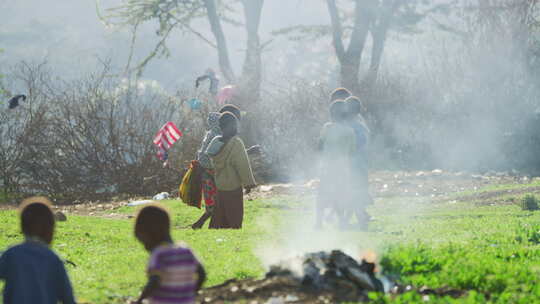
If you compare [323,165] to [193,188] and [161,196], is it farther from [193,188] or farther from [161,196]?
[161,196]

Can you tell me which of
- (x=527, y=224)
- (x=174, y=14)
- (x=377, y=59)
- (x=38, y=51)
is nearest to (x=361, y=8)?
(x=377, y=59)

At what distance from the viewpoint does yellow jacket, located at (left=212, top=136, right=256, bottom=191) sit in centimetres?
1032

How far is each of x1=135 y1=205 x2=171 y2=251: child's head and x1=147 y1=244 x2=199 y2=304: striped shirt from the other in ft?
0.20

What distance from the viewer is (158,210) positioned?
3.91 m

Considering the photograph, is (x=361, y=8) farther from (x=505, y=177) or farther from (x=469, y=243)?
(x=469, y=243)

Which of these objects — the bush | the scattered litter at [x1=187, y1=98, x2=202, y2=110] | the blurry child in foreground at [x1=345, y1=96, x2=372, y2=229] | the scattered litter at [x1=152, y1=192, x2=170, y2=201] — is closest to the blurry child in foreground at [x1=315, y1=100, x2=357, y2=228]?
the blurry child in foreground at [x1=345, y1=96, x2=372, y2=229]

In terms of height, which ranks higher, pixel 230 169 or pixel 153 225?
pixel 153 225

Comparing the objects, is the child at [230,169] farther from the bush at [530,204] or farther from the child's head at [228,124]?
the bush at [530,204]

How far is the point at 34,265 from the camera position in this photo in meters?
4.21

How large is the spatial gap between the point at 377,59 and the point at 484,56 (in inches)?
145

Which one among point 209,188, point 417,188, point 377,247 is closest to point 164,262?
point 377,247

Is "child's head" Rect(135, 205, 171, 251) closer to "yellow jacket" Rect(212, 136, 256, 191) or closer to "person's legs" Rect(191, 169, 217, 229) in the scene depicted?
"yellow jacket" Rect(212, 136, 256, 191)

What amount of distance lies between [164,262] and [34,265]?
91cm

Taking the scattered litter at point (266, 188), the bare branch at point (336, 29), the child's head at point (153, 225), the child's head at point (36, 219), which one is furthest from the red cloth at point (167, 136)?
the child's head at point (153, 225)
